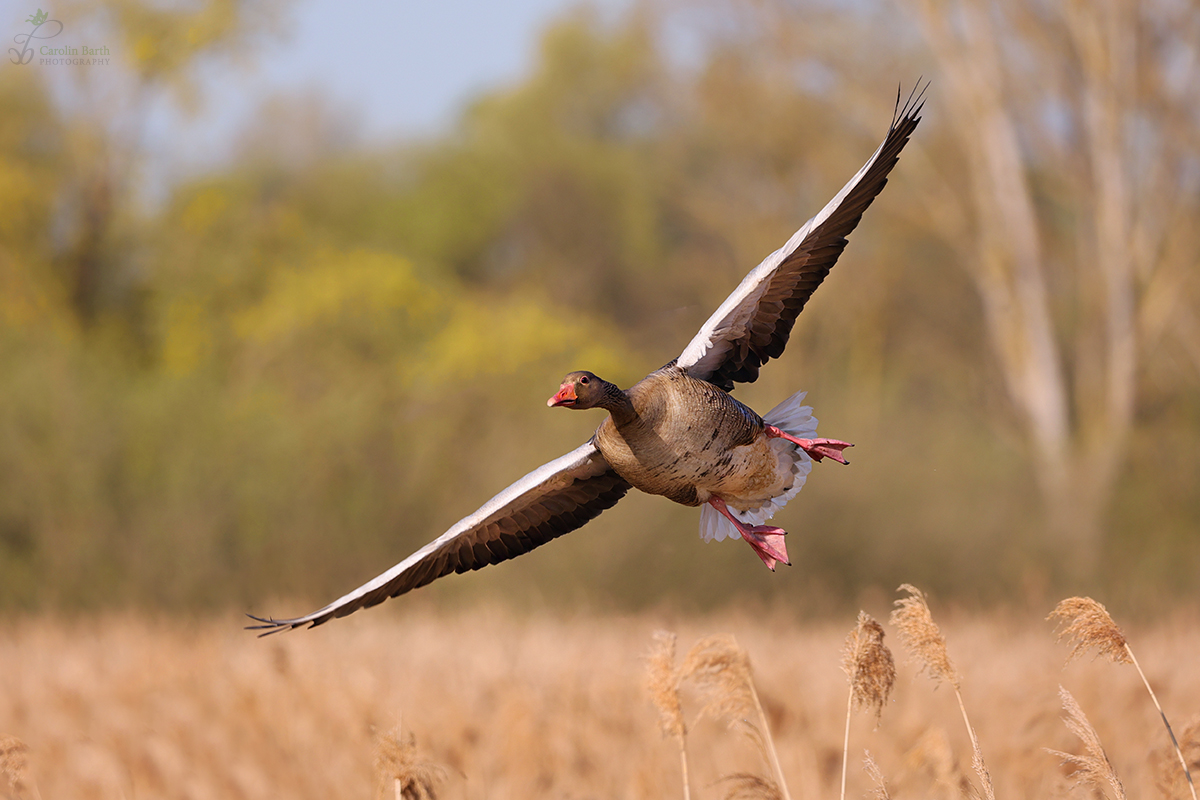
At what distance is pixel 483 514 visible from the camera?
3.98 m

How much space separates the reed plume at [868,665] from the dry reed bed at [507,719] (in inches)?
38.5

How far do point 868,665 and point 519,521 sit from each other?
5.33ft

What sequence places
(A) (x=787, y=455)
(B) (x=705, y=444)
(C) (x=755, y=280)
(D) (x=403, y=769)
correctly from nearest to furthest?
(D) (x=403, y=769) < (B) (x=705, y=444) < (C) (x=755, y=280) < (A) (x=787, y=455)

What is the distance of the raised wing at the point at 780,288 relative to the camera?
150 inches

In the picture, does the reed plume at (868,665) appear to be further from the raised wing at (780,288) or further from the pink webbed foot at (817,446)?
the raised wing at (780,288)

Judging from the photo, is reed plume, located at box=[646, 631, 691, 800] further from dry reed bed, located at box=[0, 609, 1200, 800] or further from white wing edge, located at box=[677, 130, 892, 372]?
dry reed bed, located at box=[0, 609, 1200, 800]

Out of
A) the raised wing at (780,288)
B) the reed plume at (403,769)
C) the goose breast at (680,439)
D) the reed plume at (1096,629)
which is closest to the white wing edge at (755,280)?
the raised wing at (780,288)

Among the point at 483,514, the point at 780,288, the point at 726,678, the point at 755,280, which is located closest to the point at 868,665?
the point at 726,678

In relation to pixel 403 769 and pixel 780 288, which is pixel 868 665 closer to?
pixel 403 769

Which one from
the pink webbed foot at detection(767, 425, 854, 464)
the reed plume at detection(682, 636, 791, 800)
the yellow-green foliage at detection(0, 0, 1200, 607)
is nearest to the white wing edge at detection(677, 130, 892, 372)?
the pink webbed foot at detection(767, 425, 854, 464)

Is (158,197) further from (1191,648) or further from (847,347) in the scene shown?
(1191,648)

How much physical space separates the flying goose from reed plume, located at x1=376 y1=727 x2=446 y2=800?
1.84 feet

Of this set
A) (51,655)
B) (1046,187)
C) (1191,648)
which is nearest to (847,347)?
(1046,187)

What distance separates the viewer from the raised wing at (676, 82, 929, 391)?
12.5ft
